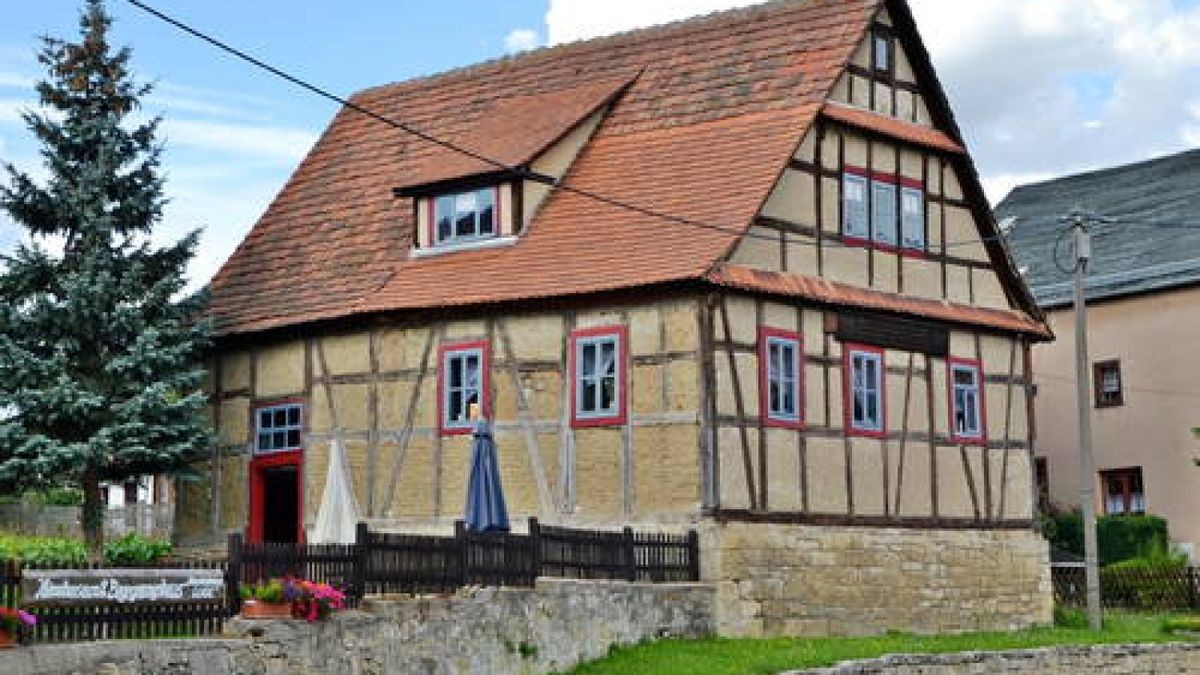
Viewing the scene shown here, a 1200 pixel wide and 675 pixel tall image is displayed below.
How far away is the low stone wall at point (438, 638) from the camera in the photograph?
57.1 feet

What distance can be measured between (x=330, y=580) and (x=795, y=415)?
1099 centimetres

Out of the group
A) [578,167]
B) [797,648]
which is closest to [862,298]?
[578,167]

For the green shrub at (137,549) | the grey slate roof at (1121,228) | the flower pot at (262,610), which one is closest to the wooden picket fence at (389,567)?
the flower pot at (262,610)

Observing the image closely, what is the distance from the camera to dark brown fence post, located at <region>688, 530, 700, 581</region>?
2794 cm

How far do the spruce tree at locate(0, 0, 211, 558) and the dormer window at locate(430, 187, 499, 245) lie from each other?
4249 mm

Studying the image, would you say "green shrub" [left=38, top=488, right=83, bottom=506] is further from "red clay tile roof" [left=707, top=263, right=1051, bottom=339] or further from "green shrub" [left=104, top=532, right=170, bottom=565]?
"red clay tile roof" [left=707, top=263, right=1051, bottom=339]

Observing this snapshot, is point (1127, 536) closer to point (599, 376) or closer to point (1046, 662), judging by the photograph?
point (1046, 662)

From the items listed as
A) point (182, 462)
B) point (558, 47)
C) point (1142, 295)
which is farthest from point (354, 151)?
point (1142, 295)

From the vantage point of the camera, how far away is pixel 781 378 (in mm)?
29812

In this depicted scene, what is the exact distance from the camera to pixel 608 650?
82.5ft

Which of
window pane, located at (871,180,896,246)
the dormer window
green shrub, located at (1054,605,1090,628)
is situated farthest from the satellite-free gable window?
green shrub, located at (1054,605,1090,628)

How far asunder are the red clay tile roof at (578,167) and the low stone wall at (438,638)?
16.1 feet

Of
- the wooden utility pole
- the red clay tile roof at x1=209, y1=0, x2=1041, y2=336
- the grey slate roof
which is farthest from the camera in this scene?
the grey slate roof

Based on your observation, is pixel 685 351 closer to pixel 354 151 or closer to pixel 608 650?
pixel 608 650
